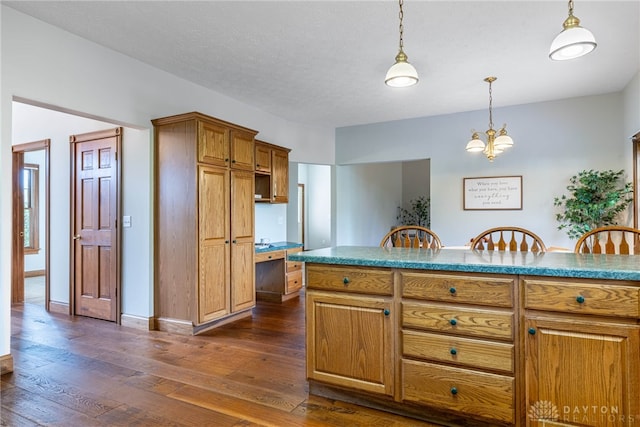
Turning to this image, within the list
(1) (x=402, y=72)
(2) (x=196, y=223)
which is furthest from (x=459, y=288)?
(2) (x=196, y=223)

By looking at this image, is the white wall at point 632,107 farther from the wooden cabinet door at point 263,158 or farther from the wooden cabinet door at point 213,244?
the wooden cabinet door at point 213,244

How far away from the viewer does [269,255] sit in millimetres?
4711

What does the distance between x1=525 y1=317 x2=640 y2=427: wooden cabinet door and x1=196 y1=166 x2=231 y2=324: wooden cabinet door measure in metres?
2.83

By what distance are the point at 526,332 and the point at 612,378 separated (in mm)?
362

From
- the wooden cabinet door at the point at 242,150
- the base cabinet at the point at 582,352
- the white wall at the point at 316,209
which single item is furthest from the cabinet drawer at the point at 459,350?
the white wall at the point at 316,209

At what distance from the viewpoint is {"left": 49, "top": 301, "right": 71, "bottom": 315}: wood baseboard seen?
4.23 meters

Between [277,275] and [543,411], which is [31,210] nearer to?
[277,275]

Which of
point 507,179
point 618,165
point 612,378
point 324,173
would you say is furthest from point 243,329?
point 324,173

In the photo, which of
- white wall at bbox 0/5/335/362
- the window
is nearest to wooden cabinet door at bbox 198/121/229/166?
white wall at bbox 0/5/335/362

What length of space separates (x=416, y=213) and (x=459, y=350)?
777 centimetres

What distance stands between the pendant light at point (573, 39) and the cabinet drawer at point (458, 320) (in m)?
1.44

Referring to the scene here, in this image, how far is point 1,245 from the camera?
8.40ft

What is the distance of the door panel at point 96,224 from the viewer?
388 cm

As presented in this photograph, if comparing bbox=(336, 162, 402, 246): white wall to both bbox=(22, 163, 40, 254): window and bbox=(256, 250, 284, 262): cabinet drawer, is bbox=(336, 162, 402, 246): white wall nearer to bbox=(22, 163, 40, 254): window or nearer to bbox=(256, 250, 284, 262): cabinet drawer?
bbox=(256, 250, 284, 262): cabinet drawer
